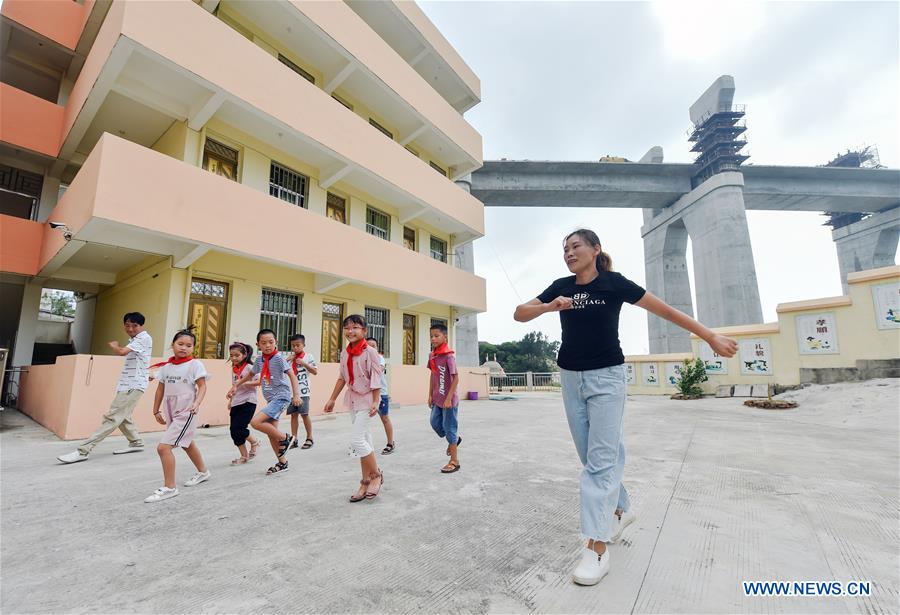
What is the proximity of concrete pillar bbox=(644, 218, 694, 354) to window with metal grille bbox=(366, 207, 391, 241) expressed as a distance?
21.6 m

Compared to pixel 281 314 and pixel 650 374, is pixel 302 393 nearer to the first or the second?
pixel 281 314

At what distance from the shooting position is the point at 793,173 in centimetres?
2703

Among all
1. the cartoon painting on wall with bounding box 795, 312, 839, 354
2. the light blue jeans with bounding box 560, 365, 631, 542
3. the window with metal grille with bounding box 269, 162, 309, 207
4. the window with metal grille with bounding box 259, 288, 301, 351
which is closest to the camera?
the light blue jeans with bounding box 560, 365, 631, 542

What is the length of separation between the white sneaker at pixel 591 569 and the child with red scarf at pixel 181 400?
3.55m

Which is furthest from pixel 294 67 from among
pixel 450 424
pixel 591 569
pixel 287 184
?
pixel 591 569

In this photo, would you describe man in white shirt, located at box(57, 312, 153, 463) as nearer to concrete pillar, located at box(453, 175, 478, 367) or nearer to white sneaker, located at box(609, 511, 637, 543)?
white sneaker, located at box(609, 511, 637, 543)

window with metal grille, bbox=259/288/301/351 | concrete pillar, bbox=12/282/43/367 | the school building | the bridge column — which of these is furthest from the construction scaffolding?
concrete pillar, bbox=12/282/43/367

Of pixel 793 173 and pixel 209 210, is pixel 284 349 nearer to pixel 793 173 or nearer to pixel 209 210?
pixel 209 210

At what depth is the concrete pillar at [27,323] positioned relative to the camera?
34.3 feet

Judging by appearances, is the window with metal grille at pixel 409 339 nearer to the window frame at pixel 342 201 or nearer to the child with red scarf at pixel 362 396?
the window frame at pixel 342 201

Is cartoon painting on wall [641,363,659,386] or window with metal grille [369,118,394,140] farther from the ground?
window with metal grille [369,118,394,140]

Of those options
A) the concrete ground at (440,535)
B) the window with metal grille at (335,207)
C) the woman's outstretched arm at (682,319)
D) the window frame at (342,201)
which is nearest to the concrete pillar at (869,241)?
the concrete ground at (440,535)

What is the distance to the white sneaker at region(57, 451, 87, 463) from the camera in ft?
15.8

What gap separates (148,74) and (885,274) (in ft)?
61.1
